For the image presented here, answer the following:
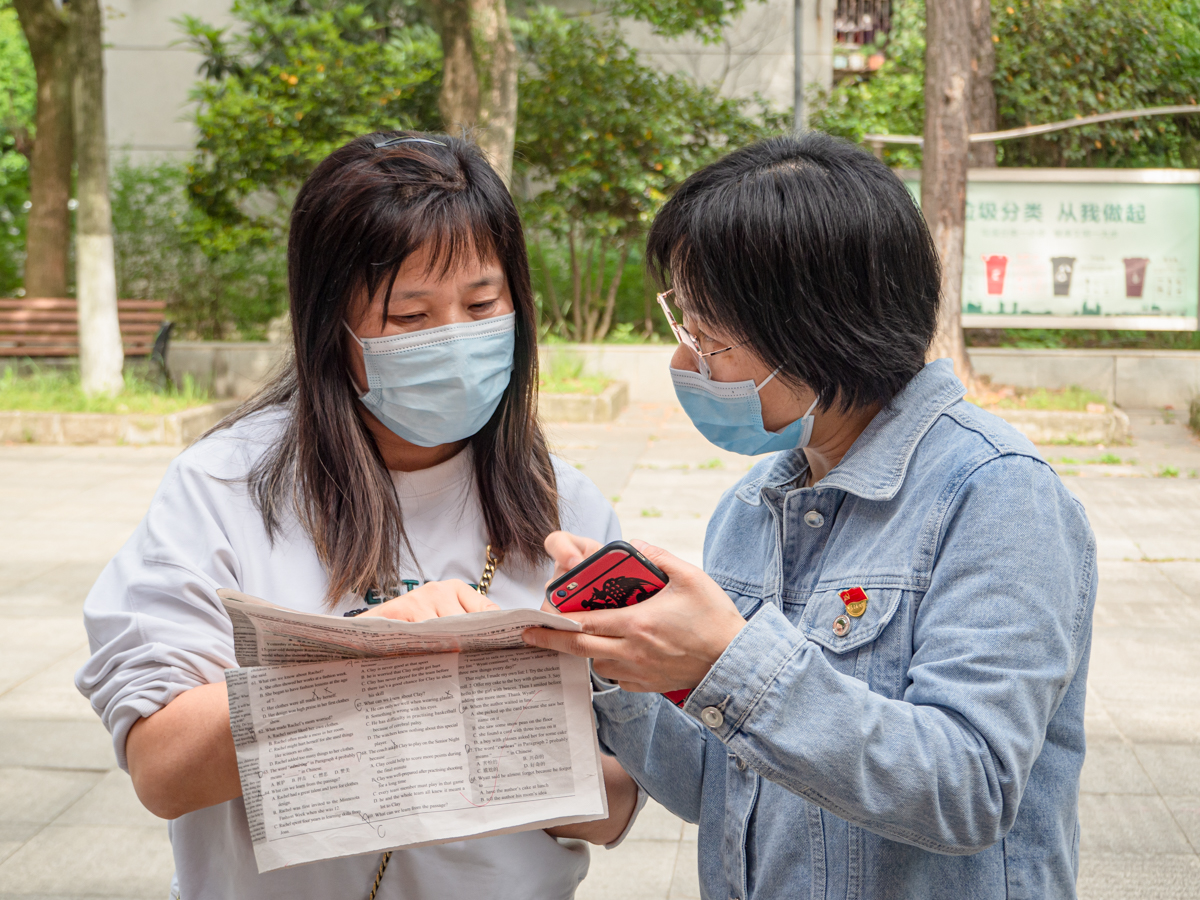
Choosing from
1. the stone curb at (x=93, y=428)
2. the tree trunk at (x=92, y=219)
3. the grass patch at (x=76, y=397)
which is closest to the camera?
the stone curb at (x=93, y=428)

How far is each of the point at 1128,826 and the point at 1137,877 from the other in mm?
295

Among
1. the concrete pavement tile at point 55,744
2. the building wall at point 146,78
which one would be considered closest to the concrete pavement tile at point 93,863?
the concrete pavement tile at point 55,744

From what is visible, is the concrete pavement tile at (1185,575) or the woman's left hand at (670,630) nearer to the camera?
the woman's left hand at (670,630)

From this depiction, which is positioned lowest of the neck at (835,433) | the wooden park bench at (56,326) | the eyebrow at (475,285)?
the wooden park bench at (56,326)

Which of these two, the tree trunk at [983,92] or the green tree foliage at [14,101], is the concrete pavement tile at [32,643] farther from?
the green tree foliage at [14,101]

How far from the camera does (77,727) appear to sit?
414 cm

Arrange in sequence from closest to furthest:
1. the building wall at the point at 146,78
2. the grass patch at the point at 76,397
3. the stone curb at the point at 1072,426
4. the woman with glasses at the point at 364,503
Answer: the woman with glasses at the point at 364,503
the stone curb at the point at 1072,426
the grass patch at the point at 76,397
the building wall at the point at 146,78

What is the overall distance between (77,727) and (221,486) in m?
2.96

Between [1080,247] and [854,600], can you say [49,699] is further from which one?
[1080,247]

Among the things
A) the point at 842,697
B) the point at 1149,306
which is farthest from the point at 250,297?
the point at 842,697

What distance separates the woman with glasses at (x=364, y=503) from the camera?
1.55m

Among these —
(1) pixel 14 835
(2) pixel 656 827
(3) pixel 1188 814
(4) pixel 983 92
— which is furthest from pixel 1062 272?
(1) pixel 14 835

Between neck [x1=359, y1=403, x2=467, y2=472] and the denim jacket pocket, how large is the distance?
748 mm

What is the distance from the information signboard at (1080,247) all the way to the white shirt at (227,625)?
10.1m
